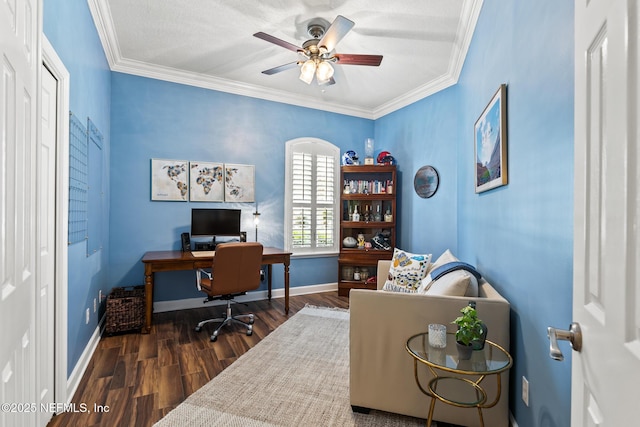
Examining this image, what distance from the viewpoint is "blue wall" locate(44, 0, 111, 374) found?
197 centimetres

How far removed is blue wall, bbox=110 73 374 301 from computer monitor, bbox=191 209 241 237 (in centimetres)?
27

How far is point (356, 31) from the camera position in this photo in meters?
3.06

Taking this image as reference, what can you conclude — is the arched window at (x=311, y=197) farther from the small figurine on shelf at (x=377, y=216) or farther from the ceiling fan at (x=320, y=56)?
the ceiling fan at (x=320, y=56)

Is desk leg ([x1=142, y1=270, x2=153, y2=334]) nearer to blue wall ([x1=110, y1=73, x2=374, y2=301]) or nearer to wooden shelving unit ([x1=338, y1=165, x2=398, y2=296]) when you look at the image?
blue wall ([x1=110, y1=73, x2=374, y2=301])

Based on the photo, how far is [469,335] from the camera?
155 centimetres

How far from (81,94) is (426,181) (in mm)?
3786

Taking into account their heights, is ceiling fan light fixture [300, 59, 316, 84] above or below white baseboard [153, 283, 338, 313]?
above

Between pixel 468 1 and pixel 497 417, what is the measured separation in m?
2.95

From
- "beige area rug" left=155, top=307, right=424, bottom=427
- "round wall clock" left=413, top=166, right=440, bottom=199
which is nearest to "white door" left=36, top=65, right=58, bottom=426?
"beige area rug" left=155, top=307, right=424, bottom=427

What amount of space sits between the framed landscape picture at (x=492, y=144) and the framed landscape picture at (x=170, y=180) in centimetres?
329

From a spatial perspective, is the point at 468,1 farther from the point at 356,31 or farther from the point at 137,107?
the point at 137,107

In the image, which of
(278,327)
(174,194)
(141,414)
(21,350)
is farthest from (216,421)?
(174,194)

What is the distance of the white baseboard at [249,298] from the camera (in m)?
3.92

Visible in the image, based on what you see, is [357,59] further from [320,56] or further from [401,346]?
[401,346]
